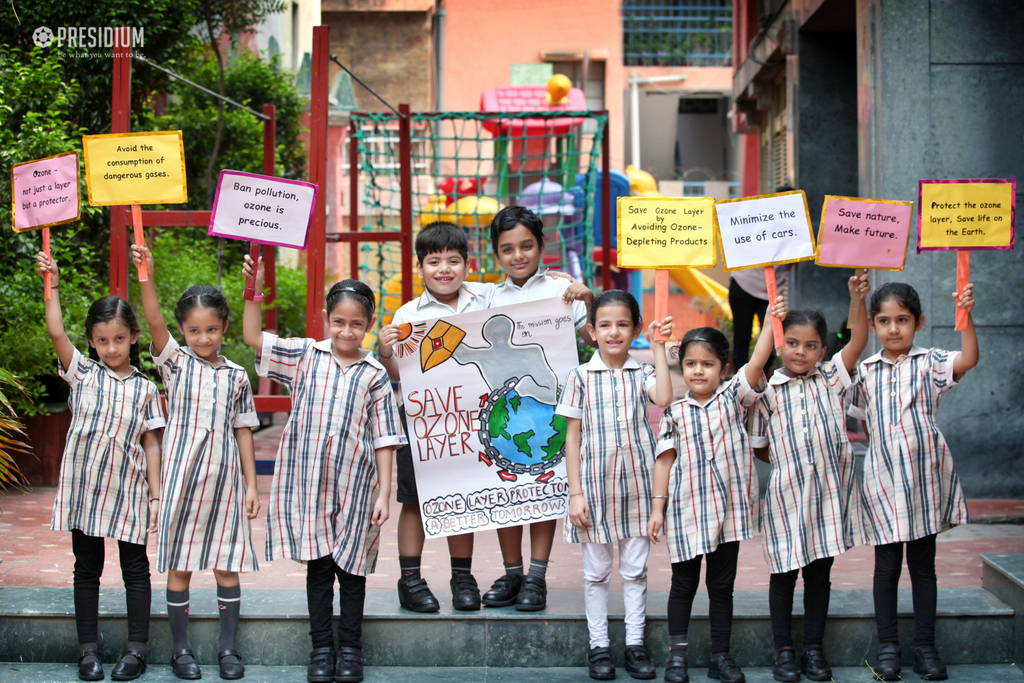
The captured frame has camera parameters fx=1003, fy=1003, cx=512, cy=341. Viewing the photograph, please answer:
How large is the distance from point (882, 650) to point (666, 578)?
1240 mm

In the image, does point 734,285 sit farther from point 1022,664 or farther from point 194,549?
point 194,549

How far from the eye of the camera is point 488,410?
12.6ft

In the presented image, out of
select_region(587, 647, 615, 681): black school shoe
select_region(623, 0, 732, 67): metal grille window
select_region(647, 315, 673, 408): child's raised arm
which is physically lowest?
select_region(587, 647, 615, 681): black school shoe

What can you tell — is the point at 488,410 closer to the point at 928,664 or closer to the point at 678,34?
the point at 928,664

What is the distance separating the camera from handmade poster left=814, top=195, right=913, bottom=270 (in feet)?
11.6

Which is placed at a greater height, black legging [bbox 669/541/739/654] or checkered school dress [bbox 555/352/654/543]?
checkered school dress [bbox 555/352/654/543]

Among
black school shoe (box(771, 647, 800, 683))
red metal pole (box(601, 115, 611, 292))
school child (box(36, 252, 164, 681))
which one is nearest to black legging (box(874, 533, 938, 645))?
black school shoe (box(771, 647, 800, 683))

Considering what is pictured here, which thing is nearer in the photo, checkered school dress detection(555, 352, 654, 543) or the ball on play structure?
checkered school dress detection(555, 352, 654, 543)

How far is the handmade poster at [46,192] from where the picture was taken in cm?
364

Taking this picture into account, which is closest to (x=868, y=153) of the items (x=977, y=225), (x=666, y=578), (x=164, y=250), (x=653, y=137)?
(x=977, y=225)

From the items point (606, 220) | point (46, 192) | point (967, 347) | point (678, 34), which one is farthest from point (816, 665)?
point (678, 34)

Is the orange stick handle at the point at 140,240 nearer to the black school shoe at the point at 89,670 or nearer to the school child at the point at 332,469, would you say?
the school child at the point at 332,469

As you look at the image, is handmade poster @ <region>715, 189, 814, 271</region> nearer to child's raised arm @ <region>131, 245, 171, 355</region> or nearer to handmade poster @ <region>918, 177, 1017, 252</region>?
handmade poster @ <region>918, 177, 1017, 252</region>

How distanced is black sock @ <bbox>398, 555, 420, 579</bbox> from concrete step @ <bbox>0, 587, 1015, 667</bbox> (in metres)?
0.14
